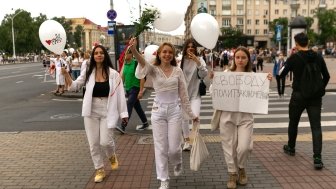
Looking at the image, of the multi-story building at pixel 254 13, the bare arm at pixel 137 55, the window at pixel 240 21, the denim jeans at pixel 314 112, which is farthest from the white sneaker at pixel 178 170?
the window at pixel 240 21

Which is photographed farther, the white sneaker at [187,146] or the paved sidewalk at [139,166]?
the white sneaker at [187,146]

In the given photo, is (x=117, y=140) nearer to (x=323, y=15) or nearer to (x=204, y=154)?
(x=204, y=154)

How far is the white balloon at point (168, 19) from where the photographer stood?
621 centimetres

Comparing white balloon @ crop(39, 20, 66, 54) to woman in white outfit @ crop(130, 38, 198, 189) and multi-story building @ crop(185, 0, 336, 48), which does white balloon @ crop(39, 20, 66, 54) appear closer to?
woman in white outfit @ crop(130, 38, 198, 189)

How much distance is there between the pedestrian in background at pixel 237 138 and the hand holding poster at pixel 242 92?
0.11 m

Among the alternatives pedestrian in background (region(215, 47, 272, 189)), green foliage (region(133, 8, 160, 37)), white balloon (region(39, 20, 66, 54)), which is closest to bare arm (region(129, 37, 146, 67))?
green foliage (region(133, 8, 160, 37))

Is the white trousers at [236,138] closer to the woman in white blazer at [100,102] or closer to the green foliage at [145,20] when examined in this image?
the woman in white blazer at [100,102]

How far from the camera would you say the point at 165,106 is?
5.05 metres

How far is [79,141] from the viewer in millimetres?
8141

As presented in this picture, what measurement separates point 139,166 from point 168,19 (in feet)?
7.23

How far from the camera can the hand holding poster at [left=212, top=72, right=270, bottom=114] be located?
5.36 m

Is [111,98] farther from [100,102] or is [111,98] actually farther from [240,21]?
[240,21]

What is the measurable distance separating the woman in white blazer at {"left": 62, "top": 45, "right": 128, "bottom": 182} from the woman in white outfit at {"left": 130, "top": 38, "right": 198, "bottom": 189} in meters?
0.59

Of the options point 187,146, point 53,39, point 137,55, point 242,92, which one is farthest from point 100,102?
point 187,146
